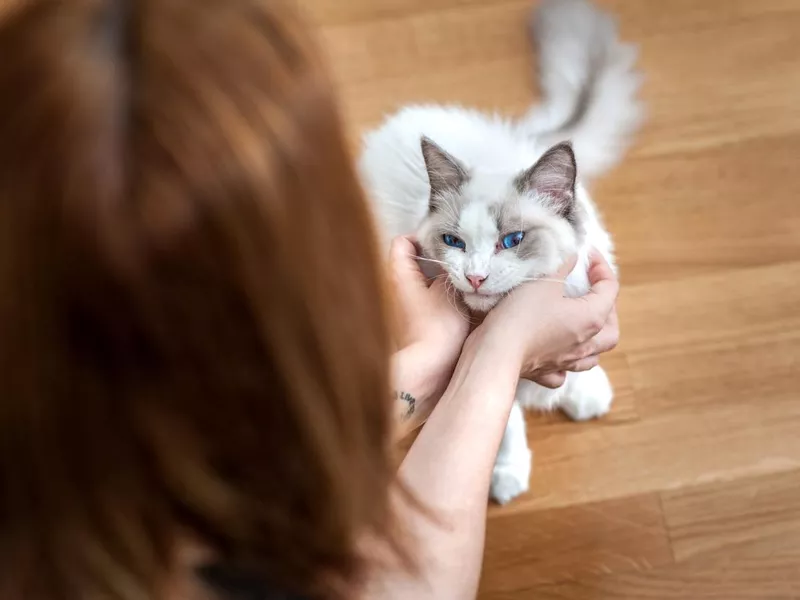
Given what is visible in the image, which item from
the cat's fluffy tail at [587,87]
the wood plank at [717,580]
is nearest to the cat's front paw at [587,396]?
the wood plank at [717,580]

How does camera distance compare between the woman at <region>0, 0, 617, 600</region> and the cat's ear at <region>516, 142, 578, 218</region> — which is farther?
the cat's ear at <region>516, 142, 578, 218</region>

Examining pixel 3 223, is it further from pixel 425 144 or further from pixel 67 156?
pixel 425 144

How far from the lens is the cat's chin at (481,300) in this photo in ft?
2.94

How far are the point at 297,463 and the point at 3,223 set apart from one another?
205mm

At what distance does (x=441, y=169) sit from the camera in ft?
2.96

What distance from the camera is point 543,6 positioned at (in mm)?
1350

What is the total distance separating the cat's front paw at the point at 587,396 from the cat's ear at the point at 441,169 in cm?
37

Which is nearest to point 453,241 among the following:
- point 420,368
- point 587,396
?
point 420,368

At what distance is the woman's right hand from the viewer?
0.85 meters

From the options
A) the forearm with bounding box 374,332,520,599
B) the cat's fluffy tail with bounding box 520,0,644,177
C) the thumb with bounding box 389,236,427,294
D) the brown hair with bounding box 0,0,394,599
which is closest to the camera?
the brown hair with bounding box 0,0,394,599

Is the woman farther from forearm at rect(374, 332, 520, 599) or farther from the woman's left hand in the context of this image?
the woman's left hand

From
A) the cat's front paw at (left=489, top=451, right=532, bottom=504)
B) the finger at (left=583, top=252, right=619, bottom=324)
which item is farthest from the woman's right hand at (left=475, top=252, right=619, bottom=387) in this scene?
the cat's front paw at (left=489, top=451, right=532, bottom=504)

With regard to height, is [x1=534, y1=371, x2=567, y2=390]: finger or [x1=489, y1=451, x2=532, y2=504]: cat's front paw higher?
[x1=534, y1=371, x2=567, y2=390]: finger

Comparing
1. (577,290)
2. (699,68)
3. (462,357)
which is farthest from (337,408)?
(699,68)
